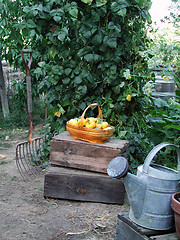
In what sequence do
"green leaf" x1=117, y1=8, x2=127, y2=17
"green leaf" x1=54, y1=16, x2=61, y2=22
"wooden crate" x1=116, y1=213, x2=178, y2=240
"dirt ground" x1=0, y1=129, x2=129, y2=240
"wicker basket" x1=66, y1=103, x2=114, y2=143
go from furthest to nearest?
"green leaf" x1=54, y1=16, x2=61, y2=22
"green leaf" x1=117, y1=8, x2=127, y2=17
"wicker basket" x1=66, y1=103, x2=114, y2=143
"dirt ground" x1=0, y1=129, x2=129, y2=240
"wooden crate" x1=116, y1=213, x2=178, y2=240

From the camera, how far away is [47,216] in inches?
78.4

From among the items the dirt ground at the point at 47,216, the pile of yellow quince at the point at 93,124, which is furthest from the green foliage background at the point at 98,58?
the dirt ground at the point at 47,216

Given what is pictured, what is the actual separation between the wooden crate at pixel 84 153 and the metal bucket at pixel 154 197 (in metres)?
0.70

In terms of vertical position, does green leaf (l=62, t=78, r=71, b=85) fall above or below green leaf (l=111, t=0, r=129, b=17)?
below

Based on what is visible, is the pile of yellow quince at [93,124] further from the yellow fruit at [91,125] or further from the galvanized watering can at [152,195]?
the galvanized watering can at [152,195]

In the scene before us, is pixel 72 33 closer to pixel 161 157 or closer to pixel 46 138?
pixel 46 138

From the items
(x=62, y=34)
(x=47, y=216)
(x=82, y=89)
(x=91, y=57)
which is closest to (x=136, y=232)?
(x=47, y=216)

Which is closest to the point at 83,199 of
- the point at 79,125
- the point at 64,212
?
the point at 64,212

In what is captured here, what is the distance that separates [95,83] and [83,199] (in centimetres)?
114

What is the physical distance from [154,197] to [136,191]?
0.10 m

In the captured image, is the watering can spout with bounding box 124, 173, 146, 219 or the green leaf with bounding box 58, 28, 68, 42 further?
the green leaf with bounding box 58, 28, 68, 42

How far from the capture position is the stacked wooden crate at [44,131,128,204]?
2176 mm

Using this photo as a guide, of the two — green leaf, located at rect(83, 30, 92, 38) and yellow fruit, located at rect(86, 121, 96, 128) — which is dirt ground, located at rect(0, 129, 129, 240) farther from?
green leaf, located at rect(83, 30, 92, 38)

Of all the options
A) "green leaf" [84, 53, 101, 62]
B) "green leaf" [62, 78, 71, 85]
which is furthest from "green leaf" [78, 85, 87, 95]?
"green leaf" [84, 53, 101, 62]
